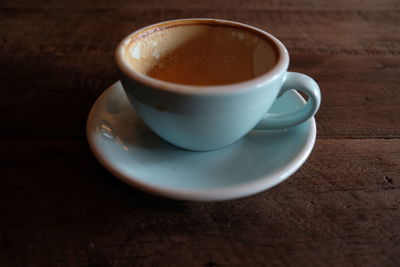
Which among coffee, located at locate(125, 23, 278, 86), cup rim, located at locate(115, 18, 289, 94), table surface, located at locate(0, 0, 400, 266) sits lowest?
table surface, located at locate(0, 0, 400, 266)

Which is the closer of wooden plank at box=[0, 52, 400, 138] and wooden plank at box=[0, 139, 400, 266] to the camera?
wooden plank at box=[0, 139, 400, 266]

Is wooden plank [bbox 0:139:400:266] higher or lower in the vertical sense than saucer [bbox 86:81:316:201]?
lower

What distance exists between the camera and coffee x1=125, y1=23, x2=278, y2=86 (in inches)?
17.4

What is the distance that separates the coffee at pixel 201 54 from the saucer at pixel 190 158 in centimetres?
8

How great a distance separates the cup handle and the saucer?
15 millimetres

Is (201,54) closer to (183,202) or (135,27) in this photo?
(183,202)

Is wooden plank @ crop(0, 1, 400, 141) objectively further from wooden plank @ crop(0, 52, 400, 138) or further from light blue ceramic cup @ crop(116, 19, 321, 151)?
light blue ceramic cup @ crop(116, 19, 321, 151)

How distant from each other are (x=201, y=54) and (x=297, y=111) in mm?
174

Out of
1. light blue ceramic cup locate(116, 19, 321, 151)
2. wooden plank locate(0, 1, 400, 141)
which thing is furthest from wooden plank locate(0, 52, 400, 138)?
light blue ceramic cup locate(116, 19, 321, 151)

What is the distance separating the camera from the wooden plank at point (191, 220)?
32cm

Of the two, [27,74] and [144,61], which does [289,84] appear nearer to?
[144,61]

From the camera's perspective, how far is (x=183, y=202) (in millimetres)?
369

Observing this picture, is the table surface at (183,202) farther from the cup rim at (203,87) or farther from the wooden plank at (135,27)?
the cup rim at (203,87)

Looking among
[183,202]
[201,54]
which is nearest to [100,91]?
[201,54]
